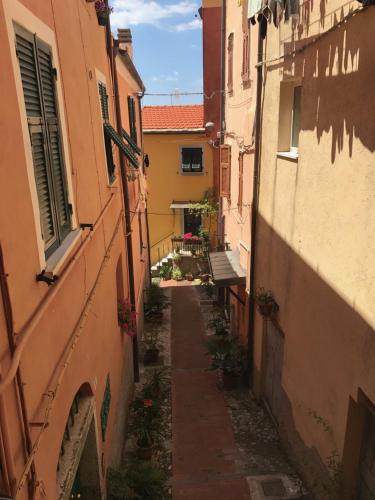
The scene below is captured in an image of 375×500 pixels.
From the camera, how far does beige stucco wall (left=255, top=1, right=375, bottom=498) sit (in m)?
4.26

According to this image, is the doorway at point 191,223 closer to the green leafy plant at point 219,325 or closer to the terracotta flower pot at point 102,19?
the green leafy plant at point 219,325

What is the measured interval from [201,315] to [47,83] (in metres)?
11.4

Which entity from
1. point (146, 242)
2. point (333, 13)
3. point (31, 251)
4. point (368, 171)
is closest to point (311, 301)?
point (368, 171)

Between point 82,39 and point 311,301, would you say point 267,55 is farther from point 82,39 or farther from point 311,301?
point 311,301

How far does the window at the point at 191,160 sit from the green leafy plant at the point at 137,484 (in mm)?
14894

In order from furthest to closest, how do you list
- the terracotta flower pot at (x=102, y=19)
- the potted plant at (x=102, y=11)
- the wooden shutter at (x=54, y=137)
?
the terracotta flower pot at (x=102, y=19)
the potted plant at (x=102, y=11)
the wooden shutter at (x=54, y=137)

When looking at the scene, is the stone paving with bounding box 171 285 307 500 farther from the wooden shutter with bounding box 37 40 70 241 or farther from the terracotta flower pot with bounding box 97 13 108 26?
the terracotta flower pot with bounding box 97 13 108 26

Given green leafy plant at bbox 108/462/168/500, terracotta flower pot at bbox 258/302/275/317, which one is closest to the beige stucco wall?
terracotta flower pot at bbox 258/302/275/317

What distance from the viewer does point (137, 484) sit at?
6.21 meters

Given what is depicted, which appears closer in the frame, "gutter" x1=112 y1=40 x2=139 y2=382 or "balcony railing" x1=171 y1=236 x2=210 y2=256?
"gutter" x1=112 y1=40 x2=139 y2=382

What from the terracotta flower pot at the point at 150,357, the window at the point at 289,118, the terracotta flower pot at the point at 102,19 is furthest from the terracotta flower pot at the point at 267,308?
the terracotta flower pot at the point at 102,19

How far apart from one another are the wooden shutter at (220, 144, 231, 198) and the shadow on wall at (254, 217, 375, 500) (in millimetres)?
4223

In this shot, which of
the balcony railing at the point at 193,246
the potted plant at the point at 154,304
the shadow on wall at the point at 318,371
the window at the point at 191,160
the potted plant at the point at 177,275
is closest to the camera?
the shadow on wall at the point at 318,371

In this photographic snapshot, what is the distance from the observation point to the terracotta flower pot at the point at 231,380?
9609mm
